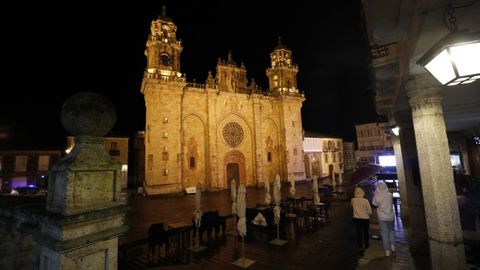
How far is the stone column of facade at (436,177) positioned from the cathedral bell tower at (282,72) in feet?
→ 85.7

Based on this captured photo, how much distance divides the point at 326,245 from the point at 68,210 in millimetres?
7177

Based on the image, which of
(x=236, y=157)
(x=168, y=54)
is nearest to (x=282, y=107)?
(x=236, y=157)

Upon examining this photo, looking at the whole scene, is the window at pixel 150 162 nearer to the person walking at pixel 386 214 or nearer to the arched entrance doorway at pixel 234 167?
the arched entrance doorway at pixel 234 167

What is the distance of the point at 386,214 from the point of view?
5234 mm

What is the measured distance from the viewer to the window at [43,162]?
24.5m

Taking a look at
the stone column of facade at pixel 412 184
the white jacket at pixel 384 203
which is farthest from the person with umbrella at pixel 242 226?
the stone column of facade at pixel 412 184

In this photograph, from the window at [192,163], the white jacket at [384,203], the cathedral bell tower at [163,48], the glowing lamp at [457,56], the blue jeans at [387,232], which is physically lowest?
the blue jeans at [387,232]

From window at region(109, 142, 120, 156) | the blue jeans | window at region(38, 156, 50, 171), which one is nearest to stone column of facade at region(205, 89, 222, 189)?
window at region(109, 142, 120, 156)

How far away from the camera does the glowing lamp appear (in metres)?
1.82

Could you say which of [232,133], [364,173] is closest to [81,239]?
[364,173]

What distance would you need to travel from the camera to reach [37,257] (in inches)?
93.0

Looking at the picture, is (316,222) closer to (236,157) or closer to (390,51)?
(390,51)

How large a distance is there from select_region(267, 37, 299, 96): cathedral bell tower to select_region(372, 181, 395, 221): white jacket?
25.0m

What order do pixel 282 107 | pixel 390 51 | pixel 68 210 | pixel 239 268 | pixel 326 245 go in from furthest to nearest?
pixel 282 107 < pixel 326 245 < pixel 239 268 < pixel 390 51 < pixel 68 210
